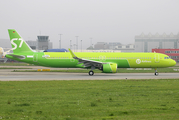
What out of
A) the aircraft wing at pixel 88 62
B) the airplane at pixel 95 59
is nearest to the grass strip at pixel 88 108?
the aircraft wing at pixel 88 62

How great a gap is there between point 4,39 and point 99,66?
147m

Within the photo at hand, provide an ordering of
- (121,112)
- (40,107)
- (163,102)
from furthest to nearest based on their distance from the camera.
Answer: (163,102) → (40,107) → (121,112)

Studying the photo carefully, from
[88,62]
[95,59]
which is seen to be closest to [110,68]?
[88,62]

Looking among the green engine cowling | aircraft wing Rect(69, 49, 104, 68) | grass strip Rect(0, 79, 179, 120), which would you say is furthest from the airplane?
grass strip Rect(0, 79, 179, 120)

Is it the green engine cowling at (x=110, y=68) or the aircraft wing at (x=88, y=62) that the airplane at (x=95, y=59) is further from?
the green engine cowling at (x=110, y=68)

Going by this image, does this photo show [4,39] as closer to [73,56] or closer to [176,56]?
[176,56]

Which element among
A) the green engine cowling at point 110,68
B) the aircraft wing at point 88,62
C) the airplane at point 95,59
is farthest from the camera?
the airplane at point 95,59

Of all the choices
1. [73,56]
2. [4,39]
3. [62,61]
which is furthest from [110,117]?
[4,39]

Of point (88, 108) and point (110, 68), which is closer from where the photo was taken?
→ point (88, 108)

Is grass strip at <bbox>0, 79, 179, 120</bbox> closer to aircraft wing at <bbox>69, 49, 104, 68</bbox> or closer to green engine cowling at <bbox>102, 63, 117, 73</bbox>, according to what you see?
green engine cowling at <bbox>102, 63, 117, 73</bbox>

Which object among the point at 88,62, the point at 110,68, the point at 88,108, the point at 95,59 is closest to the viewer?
the point at 88,108

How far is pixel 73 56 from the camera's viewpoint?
1331 inches

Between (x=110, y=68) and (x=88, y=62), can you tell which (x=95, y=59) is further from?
(x=110, y=68)

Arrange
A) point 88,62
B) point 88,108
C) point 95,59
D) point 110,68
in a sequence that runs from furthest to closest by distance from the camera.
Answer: point 95,59
point 88,62
point 110,68
point 88,108
